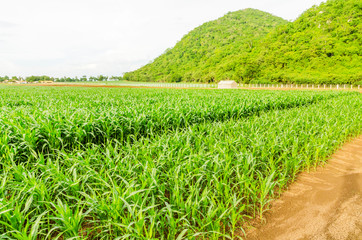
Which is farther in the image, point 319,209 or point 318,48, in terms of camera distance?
point 318,48

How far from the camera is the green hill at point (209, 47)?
103 m

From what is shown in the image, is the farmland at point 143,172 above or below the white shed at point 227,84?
below

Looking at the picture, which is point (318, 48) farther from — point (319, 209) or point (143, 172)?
point (143, 172)


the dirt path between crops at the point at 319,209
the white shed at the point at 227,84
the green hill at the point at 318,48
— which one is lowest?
the dirt path between crops at the point at 319,209

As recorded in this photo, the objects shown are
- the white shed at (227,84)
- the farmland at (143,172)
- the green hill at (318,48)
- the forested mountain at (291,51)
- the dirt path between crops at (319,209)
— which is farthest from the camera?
the forested mountain at (291,51)

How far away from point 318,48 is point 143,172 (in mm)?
75675

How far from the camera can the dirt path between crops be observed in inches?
97.7

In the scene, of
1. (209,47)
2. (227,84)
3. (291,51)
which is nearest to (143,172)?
(227,84)

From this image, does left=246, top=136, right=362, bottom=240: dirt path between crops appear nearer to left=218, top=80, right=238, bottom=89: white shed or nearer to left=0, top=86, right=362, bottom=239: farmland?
left=0, top=86, right=362, bottom=239: farmland

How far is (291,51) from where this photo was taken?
225ft

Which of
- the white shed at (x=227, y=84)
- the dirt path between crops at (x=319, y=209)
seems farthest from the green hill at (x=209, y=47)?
the dirt path between crops at (x=319, y=209)

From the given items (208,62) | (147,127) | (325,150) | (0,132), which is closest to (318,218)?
(325,150)

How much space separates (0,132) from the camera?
408cm

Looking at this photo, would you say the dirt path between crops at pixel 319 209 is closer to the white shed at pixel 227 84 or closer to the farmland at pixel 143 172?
the farmland at pixel 143 172
